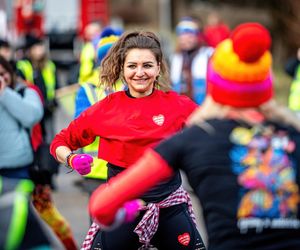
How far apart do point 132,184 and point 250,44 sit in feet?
2.19

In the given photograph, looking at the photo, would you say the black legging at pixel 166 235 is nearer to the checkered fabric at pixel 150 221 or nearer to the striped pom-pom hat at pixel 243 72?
the checkered fabric at pixel 150 221

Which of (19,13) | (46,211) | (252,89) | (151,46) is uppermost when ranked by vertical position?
(252,89)

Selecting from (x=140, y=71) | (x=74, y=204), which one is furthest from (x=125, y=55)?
(x=74, y=204)

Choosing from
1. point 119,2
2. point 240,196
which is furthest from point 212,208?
point 119,2

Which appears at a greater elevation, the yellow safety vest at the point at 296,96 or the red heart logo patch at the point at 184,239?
the red heart logo patch at the point at 184,239

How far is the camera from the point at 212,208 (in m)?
3.23

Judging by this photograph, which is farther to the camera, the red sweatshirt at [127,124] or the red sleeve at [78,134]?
the red sleeve at [78,134]

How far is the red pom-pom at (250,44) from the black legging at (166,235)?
4.74ft

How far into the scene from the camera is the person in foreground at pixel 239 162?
10.4 feet

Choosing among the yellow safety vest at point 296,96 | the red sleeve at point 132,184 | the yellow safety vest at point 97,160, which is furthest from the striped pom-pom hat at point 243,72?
the yellow safety vest at point 296,96

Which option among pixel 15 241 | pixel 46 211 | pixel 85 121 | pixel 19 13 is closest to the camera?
pixel 15 241

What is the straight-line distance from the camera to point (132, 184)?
10.6 ft

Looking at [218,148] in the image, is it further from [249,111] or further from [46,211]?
[46,211]

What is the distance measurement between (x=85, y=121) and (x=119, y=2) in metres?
35.0
